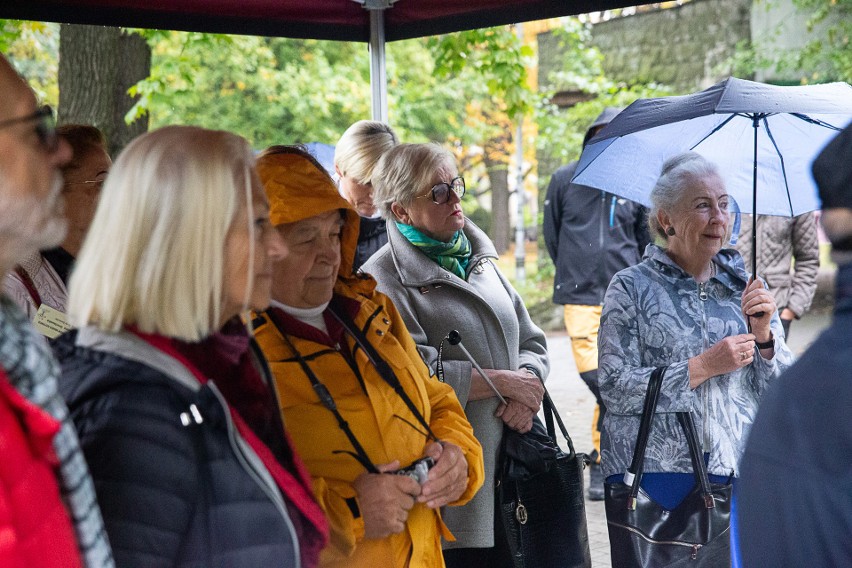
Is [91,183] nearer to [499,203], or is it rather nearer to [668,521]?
[668,521]

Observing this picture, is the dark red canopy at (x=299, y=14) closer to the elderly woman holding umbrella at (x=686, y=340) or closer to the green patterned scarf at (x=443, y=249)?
the elderly woman holding umbrella at (x=686, y=340)

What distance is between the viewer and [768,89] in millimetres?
3244

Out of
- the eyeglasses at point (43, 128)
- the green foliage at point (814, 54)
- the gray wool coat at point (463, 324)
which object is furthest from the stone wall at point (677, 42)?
the eyeglasses at point (43, 128)

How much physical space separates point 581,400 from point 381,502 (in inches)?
291

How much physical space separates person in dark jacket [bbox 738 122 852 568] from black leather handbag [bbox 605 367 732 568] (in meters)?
1.63

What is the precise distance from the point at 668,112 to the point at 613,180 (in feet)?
2.10

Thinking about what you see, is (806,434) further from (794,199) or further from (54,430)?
(794,199)

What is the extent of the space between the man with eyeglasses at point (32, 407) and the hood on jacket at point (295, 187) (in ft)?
3.31

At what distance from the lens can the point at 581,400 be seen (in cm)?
955

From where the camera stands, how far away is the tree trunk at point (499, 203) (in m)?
23.3

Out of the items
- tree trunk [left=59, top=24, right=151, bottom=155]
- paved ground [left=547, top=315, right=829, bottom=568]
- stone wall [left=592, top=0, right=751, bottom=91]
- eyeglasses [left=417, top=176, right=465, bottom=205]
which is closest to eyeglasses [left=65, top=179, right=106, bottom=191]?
eyeglasses [left=417, top=176, right=465, bottom=205]

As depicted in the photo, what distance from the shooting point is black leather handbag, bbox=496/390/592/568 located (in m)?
3.20

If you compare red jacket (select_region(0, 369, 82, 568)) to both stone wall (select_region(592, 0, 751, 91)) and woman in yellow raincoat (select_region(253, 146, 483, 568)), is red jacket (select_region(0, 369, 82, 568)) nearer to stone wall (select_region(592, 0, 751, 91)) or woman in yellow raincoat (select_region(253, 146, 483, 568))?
woman in yellow raincoat (select_region(253, 146, 483, 568))

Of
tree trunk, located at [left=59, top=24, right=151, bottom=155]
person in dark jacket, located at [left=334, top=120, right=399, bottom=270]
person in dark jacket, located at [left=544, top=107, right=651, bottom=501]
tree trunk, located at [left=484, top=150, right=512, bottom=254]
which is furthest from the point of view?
tree trunk, located at [left=484, top=150, right=512, bottom=254]
